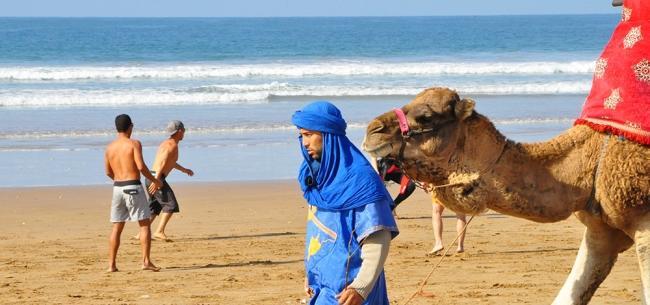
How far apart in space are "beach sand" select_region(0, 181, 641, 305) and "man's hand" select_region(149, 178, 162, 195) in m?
0.64

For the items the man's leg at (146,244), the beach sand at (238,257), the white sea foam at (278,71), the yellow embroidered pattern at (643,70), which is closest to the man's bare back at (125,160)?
the man's leg at (146,244)

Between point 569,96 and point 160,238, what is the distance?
78.2ft

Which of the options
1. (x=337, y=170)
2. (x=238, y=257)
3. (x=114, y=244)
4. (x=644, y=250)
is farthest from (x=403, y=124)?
(x=238, y=257)

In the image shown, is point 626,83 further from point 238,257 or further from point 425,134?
point 238,257

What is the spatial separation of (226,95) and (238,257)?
73.7ft

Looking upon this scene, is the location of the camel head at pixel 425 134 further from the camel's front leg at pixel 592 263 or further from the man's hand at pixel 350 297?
the camel's front leg at pixel 592 263

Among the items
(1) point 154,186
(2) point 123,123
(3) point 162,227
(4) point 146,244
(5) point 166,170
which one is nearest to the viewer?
(4) point 146,244

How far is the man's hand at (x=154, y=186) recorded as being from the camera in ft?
39.4

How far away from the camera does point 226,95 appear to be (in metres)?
33.9

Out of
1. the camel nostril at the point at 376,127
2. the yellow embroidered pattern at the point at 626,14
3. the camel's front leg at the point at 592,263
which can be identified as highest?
the yellow embroidered pattern at the point at 626,14

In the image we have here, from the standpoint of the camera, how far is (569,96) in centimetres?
3481

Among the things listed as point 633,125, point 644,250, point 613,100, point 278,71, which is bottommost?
point 278,71

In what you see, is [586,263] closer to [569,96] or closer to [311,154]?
[311,154]

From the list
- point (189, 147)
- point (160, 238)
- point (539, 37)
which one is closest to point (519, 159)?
point (160, 238)
